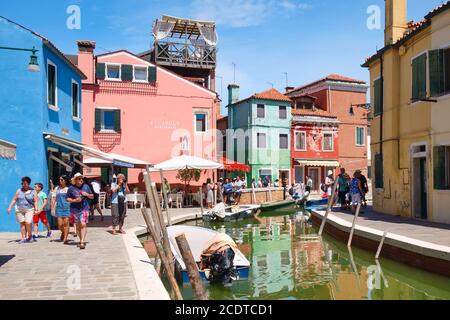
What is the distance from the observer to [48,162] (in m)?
13.6

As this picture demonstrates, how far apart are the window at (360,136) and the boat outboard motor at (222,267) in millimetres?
32711

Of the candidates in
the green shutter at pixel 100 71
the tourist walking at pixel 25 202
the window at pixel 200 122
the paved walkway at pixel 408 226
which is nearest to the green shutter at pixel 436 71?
the paved walkway at pixel 408 226

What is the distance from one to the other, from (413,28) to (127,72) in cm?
1625

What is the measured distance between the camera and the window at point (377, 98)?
17572mm

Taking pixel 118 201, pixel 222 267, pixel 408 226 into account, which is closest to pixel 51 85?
pixel 118 201

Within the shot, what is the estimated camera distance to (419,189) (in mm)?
15094

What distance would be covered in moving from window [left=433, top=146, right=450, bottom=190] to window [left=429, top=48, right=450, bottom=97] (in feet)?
5.59

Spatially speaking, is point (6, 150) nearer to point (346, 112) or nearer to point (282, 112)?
point (282, 112)

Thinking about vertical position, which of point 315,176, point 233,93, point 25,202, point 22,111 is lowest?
point 25,202

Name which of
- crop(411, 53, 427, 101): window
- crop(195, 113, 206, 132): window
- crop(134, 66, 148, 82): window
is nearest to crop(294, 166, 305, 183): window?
crop(195, 113, 206, 132): window

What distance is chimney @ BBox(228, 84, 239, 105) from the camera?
39144 millimetres

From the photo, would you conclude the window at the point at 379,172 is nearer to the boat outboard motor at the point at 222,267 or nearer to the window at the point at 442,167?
the window at the point at 442,167

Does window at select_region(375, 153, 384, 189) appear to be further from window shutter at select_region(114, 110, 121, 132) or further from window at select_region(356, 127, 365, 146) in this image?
window at select_region(356, 127, 365, 146)
